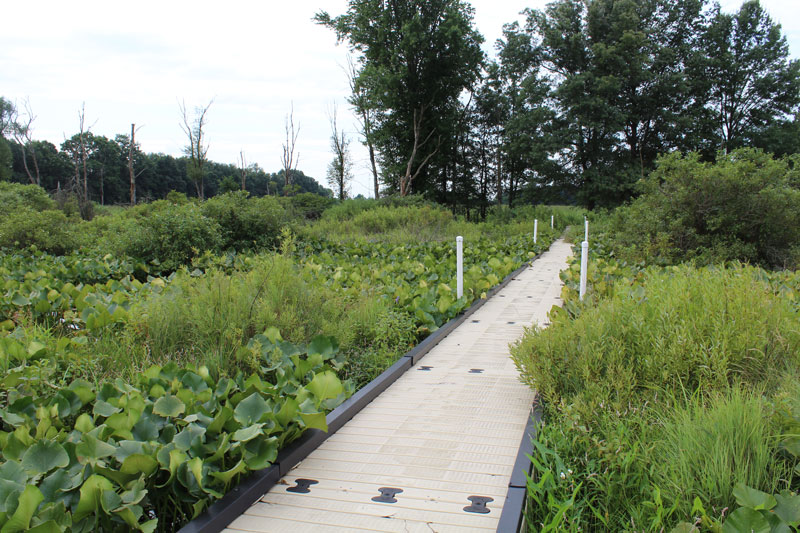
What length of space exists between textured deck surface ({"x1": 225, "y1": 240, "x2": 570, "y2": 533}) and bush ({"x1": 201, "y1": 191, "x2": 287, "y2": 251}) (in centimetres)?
742

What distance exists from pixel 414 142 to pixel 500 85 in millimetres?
8211

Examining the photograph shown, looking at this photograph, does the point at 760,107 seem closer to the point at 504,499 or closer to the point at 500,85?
the point at 500,85

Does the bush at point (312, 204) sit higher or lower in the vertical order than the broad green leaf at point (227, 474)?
higher

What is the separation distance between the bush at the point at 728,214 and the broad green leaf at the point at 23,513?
829 centimetres

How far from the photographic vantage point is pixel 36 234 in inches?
392

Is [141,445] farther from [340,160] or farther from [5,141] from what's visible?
[5,141]

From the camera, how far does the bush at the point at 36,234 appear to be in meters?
9.91

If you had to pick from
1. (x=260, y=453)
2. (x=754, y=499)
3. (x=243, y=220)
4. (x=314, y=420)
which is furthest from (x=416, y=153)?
(x=754, y=499)

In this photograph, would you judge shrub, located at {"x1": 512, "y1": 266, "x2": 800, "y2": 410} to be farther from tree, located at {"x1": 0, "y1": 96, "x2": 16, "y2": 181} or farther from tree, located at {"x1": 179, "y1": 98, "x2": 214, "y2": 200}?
tree, located at {"x1": 0, "y1": 96, "x2": 16, "y2": 181}

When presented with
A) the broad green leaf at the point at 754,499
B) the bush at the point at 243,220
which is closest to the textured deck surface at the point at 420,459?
the broad green leaf at the point at 754,499

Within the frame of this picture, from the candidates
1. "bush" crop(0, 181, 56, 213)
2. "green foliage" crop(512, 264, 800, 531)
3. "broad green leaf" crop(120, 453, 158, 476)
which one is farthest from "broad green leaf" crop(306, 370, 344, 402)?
"bush" crop(0, 181, 56, 213)

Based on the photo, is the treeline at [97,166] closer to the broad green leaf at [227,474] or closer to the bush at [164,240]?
the bush at [164,240]

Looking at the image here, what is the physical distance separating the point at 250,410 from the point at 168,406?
438 millimetres

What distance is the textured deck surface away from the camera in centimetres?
212
